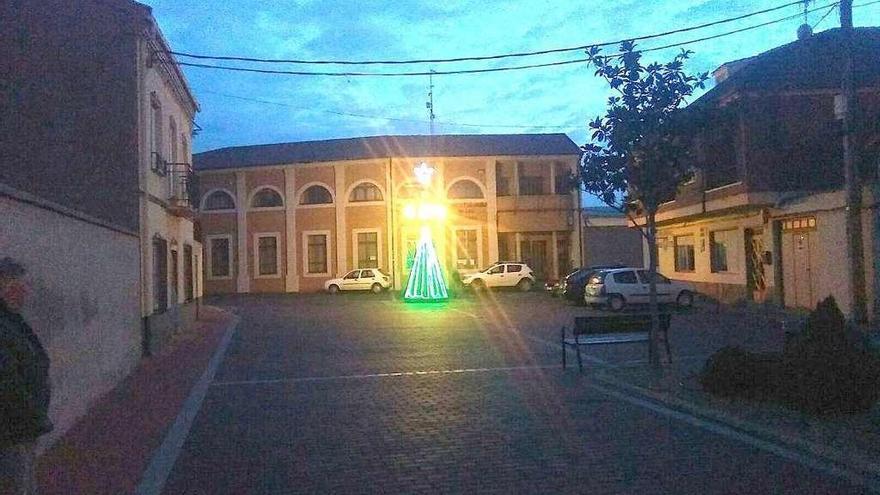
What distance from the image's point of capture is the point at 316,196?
52.8 metres

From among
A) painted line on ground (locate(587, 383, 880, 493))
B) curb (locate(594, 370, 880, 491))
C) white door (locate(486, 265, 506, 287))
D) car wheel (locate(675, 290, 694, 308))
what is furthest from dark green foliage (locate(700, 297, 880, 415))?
white door (locate(486, 265, 506, 287))

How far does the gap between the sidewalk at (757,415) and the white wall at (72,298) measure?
268 inches

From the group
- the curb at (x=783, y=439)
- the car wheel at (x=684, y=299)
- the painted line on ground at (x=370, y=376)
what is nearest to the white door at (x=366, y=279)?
the car wheel at (x=684, y=299)

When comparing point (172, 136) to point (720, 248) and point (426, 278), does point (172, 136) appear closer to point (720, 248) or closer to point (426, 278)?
point (426, 278)

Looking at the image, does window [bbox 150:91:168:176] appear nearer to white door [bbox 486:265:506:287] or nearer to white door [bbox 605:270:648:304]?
white door [bbox 605:270:648:304]

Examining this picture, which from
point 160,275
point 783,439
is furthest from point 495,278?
point 783,439

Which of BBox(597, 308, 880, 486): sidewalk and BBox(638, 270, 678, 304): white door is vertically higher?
BBox(638, 270, 678, 304): white door

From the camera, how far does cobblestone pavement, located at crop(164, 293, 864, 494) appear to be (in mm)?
7652

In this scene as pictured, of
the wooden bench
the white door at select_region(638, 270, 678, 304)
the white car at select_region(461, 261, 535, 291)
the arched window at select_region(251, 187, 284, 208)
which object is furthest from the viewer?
the arched window at select_region(251, 187, 284, 208)

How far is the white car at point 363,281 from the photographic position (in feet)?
162

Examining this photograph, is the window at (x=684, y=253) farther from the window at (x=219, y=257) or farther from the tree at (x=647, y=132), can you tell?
the window at (x=219, y=257)

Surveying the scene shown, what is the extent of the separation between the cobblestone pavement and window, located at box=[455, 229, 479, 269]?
3256 centimetres

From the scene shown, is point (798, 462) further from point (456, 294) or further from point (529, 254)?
point (529, 254)

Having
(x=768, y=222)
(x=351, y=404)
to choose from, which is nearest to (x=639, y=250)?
(x=768, y=222)
